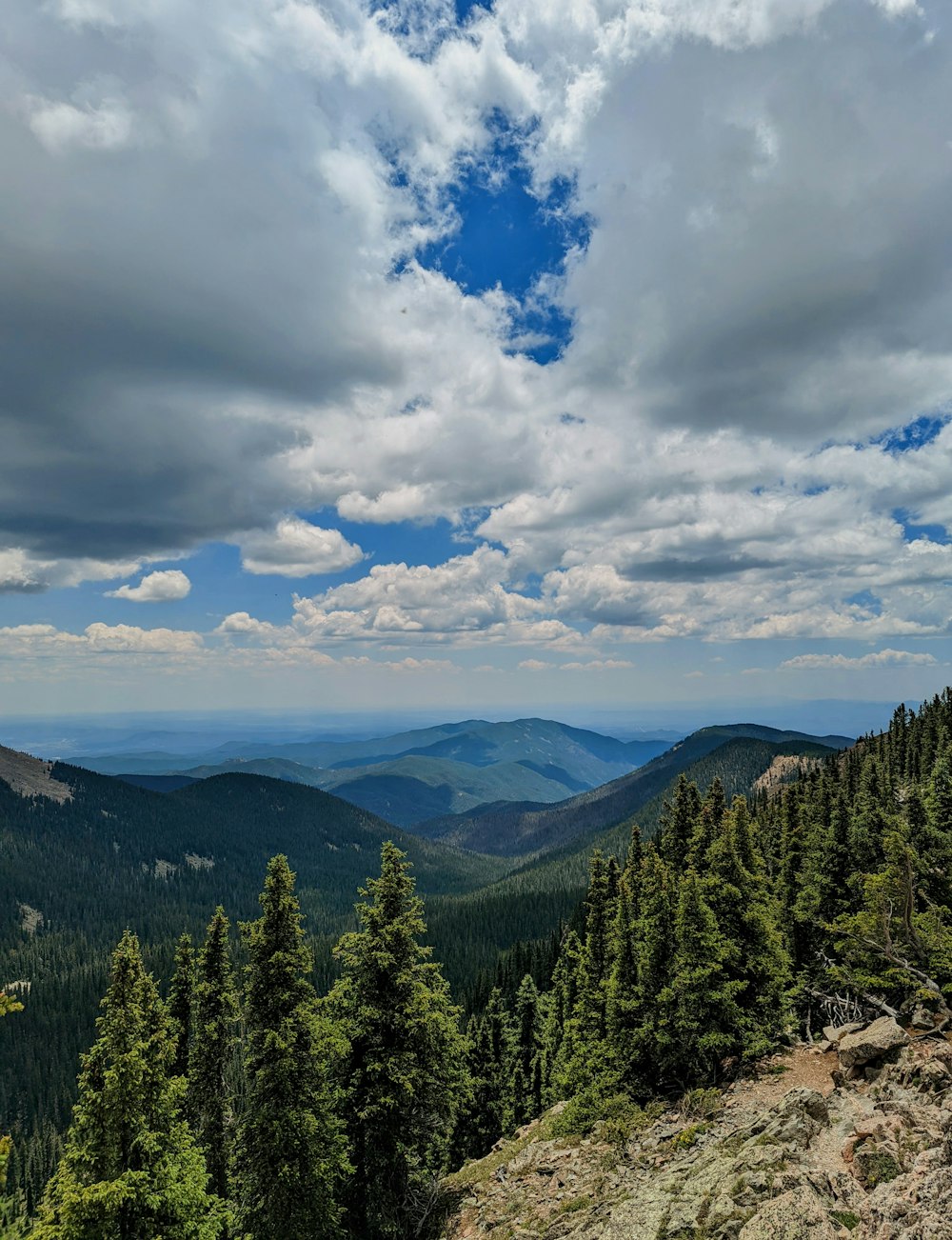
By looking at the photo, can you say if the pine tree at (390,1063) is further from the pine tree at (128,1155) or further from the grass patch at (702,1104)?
the grass patch at (702,1104)

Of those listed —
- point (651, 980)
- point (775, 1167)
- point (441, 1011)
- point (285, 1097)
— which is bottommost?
point (285, 1097)

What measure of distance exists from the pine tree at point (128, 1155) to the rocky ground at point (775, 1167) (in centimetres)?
1000

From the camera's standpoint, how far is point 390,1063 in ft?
76.1

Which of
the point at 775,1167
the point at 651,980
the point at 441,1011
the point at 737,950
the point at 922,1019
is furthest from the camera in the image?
the point at 651,980

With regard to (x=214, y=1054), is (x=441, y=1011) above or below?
above

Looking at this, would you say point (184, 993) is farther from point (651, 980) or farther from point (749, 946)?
point (749, 946)

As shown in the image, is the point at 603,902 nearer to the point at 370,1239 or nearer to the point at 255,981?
the point at 370,1239

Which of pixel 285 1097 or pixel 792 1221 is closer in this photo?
pixel 792 1221

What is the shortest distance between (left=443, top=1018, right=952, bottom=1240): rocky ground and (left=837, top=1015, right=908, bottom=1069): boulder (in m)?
0.05

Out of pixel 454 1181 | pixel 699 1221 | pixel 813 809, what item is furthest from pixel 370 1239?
pixel 813 809

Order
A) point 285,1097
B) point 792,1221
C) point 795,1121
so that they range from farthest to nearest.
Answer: point 285,1097, point 795,1121, point 792,1221

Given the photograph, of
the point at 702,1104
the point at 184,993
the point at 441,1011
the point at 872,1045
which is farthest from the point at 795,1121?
the point at 184,993

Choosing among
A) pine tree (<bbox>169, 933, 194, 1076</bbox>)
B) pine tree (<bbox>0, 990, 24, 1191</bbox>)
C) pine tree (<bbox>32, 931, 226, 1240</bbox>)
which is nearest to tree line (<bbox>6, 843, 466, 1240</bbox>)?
pine tree (<bbox>32, 931, 226, 1240</bbox>)

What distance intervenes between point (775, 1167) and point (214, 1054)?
24685 mm
